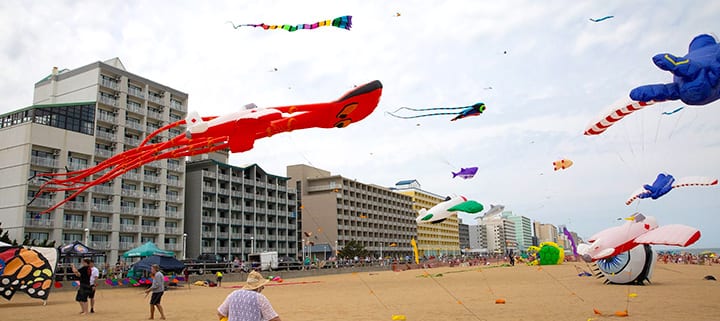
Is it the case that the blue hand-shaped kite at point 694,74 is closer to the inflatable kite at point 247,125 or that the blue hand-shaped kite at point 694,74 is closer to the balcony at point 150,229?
the inflatable kite at point 247,125

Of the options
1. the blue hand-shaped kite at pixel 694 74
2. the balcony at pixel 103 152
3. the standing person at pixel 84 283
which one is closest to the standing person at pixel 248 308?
the blue hand-shaped kite at pixel 694 74

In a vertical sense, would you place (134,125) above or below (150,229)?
above

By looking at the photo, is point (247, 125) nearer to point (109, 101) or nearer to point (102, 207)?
point (102, 207)

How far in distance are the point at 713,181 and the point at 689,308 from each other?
643 cm

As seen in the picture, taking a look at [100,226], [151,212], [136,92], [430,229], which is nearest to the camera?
[100,226]

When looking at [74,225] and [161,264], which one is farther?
[74,225]

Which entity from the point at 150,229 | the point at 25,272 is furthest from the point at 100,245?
the point at 25,272

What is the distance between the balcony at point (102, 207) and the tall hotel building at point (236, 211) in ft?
36.4

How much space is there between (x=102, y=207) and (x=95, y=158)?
4.82 meters

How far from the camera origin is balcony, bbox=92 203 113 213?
47.9 meters

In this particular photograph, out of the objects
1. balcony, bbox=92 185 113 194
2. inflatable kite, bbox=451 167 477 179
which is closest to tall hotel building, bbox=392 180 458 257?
balcony, bbox=92 185 113 194

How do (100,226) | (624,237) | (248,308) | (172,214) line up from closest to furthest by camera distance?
1. (248,308)
2. (624,237)
3. (100,226)
4. (172,214)

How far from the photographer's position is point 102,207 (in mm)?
48625

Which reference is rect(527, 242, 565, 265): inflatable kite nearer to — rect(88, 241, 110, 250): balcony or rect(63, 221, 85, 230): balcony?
rect(88, 241, 110, 250): balcony
